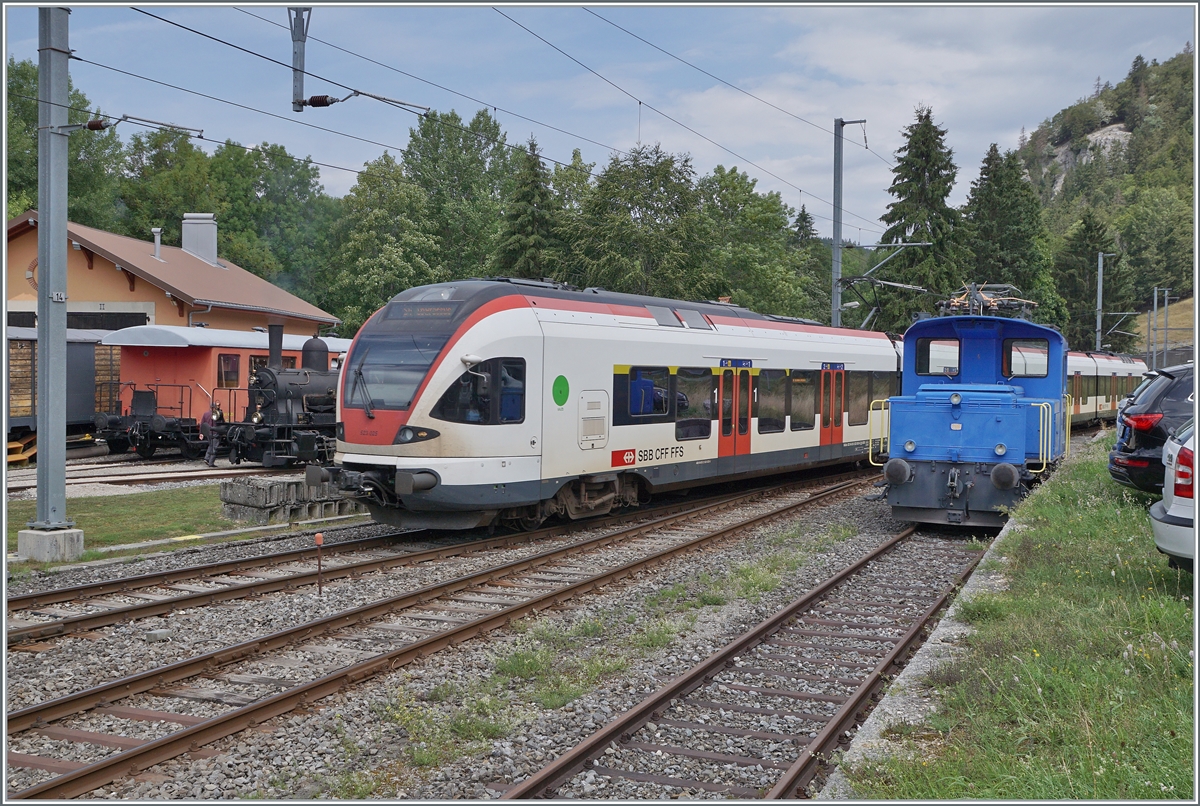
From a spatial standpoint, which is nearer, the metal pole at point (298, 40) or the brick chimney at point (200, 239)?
the metal pole at point (298, 40)

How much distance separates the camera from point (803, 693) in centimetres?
683

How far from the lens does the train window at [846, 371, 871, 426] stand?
67.2 feet

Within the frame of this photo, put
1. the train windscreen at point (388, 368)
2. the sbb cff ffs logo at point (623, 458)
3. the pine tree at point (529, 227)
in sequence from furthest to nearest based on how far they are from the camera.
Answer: the pine tree at point (529, 227)
the sbb cff ffs logo at point (623, 458)
the train windscreen at point (388, 368)

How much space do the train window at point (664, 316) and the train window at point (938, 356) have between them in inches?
151

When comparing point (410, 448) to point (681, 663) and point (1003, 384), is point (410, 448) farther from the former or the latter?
point (1003, 384)

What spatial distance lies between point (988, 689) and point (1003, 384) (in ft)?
32.2

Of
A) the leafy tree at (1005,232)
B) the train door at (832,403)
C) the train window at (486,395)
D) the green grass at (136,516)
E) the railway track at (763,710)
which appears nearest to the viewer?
the railway track at (763,710)

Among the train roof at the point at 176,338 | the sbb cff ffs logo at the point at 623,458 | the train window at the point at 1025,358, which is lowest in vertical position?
the sbb cff ffs logo at the point at 623,458

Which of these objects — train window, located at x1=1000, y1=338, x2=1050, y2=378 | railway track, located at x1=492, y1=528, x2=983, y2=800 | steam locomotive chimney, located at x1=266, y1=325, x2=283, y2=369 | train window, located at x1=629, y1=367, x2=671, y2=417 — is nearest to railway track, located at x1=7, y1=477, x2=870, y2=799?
railway track, located at x1=492, y1=528, x2=983, y2=800

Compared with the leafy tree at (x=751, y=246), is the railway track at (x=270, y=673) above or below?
below

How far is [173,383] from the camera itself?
24.1 meters

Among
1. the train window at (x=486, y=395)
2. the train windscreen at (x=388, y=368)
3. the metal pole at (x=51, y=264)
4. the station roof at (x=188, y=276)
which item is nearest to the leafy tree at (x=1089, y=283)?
the station roof at (x=188, y=276)

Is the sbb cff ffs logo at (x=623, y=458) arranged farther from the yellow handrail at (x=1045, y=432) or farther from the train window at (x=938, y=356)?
the yellow handrail at (x=1045, y=432)

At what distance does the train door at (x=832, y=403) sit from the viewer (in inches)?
766
